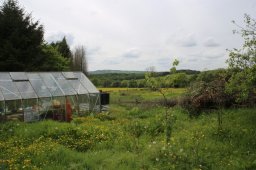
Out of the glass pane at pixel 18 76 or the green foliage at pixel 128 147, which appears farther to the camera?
the glass pane at pixel 18 76

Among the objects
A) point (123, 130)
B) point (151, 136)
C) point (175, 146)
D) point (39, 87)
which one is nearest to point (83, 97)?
point (39, 87)

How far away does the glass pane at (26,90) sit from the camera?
661 inches

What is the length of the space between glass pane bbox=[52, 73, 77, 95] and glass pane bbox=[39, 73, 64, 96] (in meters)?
0.29

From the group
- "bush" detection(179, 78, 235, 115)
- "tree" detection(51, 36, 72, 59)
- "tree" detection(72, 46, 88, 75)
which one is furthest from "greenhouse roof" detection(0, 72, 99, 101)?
"tree" detection(72, 46, 88, 75)

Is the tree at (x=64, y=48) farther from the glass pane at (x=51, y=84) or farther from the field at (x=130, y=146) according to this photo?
the field at (x=130, y=146)

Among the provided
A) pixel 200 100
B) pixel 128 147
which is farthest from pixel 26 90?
pixel 200 100

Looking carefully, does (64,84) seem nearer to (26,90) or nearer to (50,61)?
(26,90)

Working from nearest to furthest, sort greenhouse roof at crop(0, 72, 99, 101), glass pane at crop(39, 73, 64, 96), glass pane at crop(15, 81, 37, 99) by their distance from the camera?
greenhouse roof at crop(0, 72, 99, 101) < glass pane at crop(15, 81, 37, 99) < glass pane at crop(39, 73, 64, 96)

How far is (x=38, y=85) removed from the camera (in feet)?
60.1

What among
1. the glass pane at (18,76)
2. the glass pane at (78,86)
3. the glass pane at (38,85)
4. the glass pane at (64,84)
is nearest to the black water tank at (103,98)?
the glass pane at (78,86)

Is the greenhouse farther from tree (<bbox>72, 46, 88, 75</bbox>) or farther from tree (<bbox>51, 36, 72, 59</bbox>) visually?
tree (<bbox>72, 46, 88, 75</bbox>)

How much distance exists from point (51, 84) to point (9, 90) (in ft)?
10.3

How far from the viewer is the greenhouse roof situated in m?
16.6

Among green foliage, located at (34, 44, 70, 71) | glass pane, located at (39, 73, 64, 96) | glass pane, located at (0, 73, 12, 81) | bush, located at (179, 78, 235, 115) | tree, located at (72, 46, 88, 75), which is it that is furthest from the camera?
tree, located at (72, 46, 88, 75)
